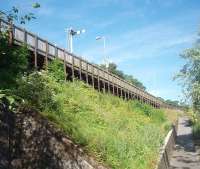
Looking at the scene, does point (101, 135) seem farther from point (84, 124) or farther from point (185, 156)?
point (185, 156)

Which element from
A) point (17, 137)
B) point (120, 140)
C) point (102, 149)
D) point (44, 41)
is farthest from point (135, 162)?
point (44, 41)

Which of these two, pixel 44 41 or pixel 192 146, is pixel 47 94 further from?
pixel 192 146

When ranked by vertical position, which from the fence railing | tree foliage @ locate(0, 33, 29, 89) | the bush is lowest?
the bush

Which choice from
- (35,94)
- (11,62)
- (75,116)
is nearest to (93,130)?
(75,116)

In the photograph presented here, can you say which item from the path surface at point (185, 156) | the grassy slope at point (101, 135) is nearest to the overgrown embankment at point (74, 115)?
the grassy slope at point (101, 135)

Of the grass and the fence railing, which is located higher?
the fence railing

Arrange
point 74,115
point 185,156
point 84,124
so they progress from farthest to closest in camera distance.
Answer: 1. point 185,156
2. point 74,115
3. point 84,124

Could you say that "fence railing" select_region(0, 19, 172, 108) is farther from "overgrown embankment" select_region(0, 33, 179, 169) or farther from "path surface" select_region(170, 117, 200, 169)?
"path surface" select_region(170, 117, 200, 169)

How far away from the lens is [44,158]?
11.6 metres

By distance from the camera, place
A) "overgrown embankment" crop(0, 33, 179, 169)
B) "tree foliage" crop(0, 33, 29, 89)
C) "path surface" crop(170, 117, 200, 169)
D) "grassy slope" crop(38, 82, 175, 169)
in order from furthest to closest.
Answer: "path surface" crop(170, 117, 200, 169), "tree foliage" crop(0, 33, 29, 89), "grassy slope" crop(38, 82, 175, 169), "overgrown embankment" crop(0, 33, 179, 169)

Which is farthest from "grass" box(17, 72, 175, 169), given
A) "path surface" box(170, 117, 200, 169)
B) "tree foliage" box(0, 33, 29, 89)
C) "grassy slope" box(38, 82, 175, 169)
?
"path surface" box(170, 117, 200, 169)

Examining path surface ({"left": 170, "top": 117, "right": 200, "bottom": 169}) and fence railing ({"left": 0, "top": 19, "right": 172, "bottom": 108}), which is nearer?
fence railing ({"left": 0, "top": 19, "right": 172, "bottom": 108})

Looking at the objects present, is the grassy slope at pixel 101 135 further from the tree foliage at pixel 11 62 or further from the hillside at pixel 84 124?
the tree foliage at pixel 11 62

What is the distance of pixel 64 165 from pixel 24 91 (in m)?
3.80
